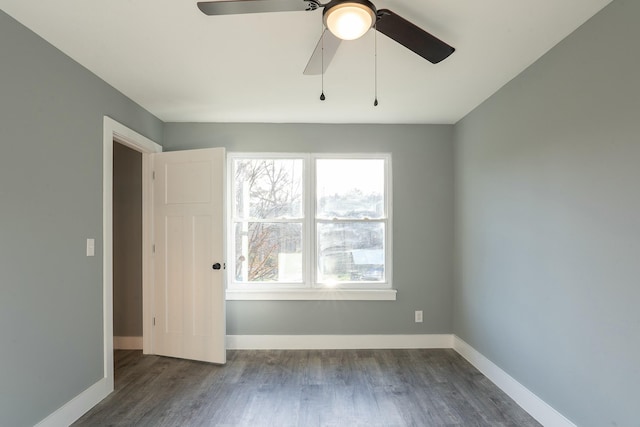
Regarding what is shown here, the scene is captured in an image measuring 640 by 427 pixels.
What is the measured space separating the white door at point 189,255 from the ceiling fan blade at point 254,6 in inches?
79.1

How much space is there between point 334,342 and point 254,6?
3292 millimetres

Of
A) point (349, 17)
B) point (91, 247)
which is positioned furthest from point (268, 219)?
point (349, 17)

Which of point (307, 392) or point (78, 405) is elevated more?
point (78, 405)

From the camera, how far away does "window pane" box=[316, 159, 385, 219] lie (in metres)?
3.94

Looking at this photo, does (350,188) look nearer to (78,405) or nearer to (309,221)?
(309,221)

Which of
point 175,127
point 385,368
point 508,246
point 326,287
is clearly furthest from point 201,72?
point 385,368

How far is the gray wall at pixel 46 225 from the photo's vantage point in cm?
194

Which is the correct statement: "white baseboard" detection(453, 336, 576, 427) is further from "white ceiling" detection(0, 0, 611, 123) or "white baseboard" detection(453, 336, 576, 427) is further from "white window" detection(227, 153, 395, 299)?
"white ceiling" detection(0, 0, 611, 123)

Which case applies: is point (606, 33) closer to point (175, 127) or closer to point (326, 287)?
point (326, 287)

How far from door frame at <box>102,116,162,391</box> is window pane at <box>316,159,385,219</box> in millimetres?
1758

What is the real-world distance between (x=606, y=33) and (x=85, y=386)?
3.91 metres

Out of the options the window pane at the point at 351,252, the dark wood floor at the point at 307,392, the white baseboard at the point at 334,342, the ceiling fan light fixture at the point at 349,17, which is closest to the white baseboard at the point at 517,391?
the dark wood floor at the point at 307,392

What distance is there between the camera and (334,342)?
151 inches

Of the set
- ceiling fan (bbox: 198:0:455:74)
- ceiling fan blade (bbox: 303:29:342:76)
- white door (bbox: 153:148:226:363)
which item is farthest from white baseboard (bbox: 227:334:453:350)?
ceiling fan (bbox: 198:0:455:74)
